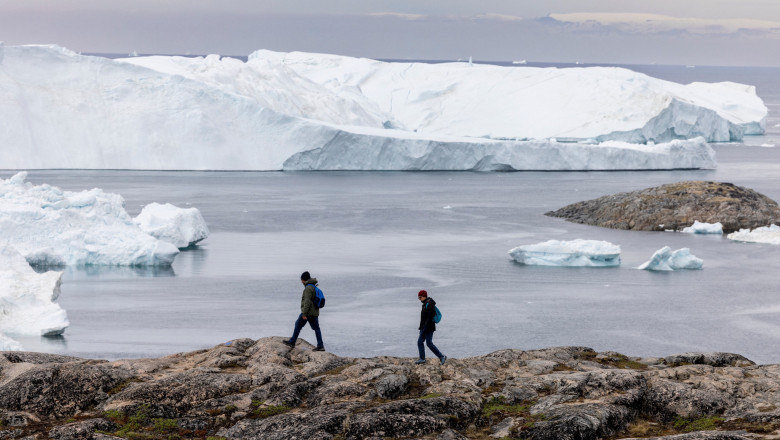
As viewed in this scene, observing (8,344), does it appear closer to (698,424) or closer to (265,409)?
(265,409)

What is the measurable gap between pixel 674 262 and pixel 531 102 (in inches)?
1609

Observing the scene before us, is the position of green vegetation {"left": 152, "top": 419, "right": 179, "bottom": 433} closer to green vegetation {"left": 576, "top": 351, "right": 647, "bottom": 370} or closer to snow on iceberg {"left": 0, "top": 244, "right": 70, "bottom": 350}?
green vegetation {"left": 576, "top": 351, "right": 647, "bottom": 370}

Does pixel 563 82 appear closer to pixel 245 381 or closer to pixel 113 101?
pixel 113 101

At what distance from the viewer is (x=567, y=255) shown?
1025 inches

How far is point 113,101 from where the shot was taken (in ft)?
151

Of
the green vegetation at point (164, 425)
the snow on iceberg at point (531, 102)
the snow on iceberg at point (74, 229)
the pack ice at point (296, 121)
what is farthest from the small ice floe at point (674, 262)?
the snow on iceberg at point (531, 102)

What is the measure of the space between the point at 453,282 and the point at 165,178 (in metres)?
25.2

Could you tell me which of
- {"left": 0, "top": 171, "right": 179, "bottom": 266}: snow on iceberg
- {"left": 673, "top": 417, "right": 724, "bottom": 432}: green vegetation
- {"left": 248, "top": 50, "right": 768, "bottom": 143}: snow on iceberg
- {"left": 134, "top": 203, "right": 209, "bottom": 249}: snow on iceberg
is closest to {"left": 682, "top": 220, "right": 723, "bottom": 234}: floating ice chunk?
{"left": 134, "top": 203, "right": 209, "bottom": 249}: snow on iceberg

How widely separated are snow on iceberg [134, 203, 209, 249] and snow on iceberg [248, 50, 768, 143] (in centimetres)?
3094

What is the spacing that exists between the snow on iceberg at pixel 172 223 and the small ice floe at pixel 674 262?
12.8 meters

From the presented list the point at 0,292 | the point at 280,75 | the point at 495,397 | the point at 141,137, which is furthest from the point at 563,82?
the point at 495,397

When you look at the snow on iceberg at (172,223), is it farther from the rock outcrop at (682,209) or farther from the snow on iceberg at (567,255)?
the rock outcrop at (682,209)

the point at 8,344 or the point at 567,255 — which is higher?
the point at 8,344

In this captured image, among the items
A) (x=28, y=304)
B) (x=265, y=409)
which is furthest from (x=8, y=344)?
(x=265, y=409)
